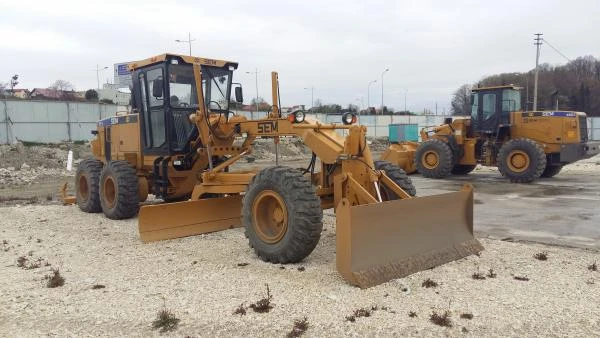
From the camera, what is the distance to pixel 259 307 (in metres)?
4.83

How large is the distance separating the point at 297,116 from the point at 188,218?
2405mm

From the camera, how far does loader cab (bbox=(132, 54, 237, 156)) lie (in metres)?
9.16

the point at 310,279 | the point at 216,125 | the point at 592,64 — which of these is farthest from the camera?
the point at 592,64

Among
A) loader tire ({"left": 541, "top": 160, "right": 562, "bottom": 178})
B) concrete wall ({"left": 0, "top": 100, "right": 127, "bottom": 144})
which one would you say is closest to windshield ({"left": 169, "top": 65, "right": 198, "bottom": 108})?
loader tire ({"left": 541, "top": 160, "right": 562, "bottom": 178})

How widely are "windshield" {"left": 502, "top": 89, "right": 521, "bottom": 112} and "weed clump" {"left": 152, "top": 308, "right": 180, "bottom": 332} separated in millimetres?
14323

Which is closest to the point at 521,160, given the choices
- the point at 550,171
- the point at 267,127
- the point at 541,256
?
the point at 550,171

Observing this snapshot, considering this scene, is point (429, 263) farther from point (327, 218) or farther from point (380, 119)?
point (380, 119)

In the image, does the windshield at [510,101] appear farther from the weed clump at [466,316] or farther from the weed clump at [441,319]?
the weed clump at [441,319]

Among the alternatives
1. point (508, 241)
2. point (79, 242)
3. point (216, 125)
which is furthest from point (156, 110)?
point (508, 241)

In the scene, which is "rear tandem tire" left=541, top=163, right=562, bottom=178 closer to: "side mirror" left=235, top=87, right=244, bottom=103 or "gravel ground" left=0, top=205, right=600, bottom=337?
"gravel ground" left=0, top=205, right=600, bottom=337

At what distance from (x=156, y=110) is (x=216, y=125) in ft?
4.87

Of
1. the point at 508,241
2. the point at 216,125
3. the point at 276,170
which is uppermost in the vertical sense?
the point at 216,125

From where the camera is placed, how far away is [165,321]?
4.56 meters

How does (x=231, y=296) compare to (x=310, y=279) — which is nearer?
(x=231, y=296)
